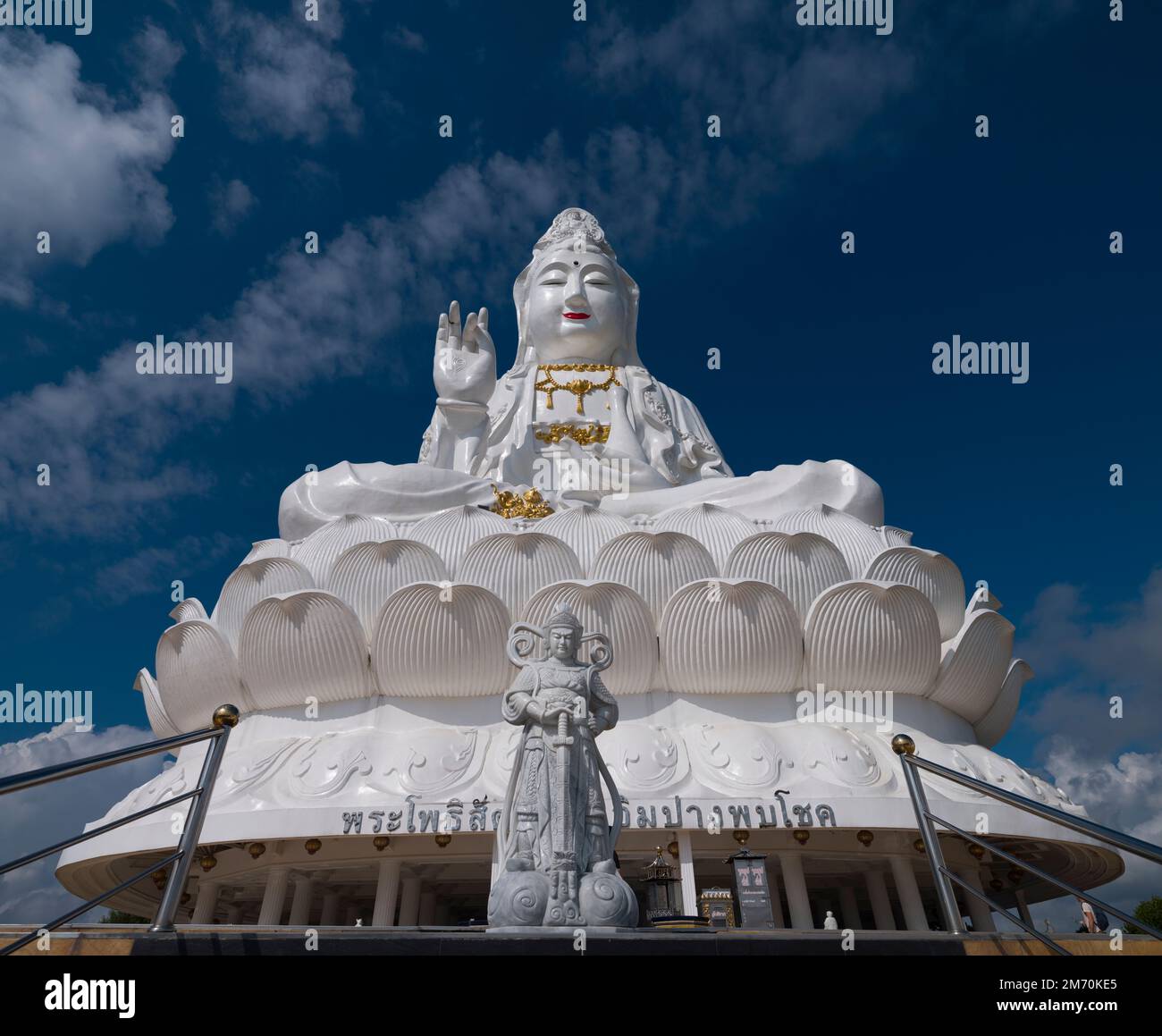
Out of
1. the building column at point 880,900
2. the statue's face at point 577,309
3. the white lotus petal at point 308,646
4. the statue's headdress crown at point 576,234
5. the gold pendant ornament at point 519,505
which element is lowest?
the building column at point 880,900

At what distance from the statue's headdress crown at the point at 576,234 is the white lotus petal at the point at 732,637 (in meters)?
8.67

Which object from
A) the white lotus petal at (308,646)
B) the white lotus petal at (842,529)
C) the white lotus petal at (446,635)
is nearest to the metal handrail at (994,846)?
the white lotus petal at (446,635)

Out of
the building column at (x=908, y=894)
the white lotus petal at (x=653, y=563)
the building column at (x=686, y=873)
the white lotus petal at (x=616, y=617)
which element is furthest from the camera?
the white lotus petal at (x=653, y=563)

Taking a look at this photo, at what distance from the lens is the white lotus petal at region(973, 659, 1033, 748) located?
34.8 ft

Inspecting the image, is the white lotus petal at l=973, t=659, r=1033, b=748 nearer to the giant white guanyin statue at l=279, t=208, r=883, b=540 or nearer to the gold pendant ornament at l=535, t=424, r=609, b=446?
the giant white guanyin statue at l=279, t=208, r=883, b=540

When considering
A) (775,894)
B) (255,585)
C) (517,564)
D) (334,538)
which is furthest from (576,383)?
(775,894)

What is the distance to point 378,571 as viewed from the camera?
962 centimetres

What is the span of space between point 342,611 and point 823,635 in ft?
14.8

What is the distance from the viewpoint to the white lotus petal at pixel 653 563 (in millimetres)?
9523

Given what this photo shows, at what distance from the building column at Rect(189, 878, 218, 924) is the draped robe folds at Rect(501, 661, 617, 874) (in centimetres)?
566

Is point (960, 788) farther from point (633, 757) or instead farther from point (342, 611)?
point (342, 611)

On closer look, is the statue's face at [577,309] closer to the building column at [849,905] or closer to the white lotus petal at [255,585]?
the white lotus petal at [255,585]

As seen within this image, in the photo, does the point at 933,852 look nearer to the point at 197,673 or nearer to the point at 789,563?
the point at 789,563
